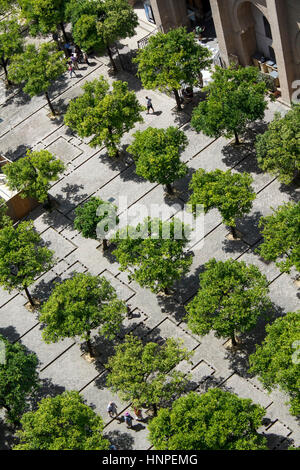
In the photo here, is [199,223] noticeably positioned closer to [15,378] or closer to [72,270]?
[72,270]

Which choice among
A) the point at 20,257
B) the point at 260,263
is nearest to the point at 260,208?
the point at 260,263

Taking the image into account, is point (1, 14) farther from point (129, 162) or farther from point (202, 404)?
point (202, 404)

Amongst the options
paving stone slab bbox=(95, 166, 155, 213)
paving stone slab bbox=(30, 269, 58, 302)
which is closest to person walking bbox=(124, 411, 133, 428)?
paving stone slab bbox=(30, 269, 58, 302)

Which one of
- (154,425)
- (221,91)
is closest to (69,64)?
(221,91)

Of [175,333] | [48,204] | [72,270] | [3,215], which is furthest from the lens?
[48,204]

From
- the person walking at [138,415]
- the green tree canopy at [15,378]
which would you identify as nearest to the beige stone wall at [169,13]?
the green tree canopy at [15,378]

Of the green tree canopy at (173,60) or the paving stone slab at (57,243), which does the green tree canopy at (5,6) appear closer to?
the green tree canopy at (173,60)
